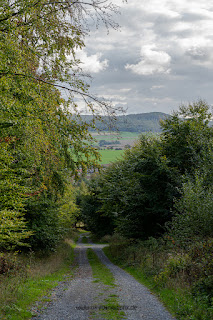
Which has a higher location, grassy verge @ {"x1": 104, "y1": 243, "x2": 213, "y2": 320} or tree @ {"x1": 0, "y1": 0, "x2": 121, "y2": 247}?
tree @ {"x1": 0, "y1": 0, "x2": 121, "y2": 247}

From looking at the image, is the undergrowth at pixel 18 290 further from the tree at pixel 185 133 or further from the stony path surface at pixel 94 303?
the tree at pixel 185 133

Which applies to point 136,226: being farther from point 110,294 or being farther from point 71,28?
point 71,28

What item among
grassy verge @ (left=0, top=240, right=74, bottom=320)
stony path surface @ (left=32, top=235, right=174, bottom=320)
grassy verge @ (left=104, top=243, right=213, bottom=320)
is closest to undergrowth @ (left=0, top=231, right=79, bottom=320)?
grassy verge @ (left=0, top=240, right=74, bottom=320)

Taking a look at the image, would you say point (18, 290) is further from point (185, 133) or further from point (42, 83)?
point (185, 133)

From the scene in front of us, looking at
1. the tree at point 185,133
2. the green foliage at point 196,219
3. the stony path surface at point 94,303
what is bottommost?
the stony path surface at point 94,303

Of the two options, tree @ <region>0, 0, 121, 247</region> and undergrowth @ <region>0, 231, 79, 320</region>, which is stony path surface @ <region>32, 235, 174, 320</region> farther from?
tree @ <region>0, 0, 121, 247</region>

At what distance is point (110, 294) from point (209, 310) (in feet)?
14.5

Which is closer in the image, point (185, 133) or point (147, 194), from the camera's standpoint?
point (147, 194)

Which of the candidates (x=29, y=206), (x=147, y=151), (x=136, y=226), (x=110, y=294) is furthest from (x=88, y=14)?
(x=136, y=226)

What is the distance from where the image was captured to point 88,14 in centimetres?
714

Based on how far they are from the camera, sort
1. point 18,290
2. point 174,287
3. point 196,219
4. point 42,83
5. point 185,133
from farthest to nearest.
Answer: point 185,133, point 196,219, point 174,287, point 18,290, point 42,83

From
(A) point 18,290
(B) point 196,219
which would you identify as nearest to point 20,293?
(A) point 18,290

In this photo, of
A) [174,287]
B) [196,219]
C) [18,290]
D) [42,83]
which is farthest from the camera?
[196,219]

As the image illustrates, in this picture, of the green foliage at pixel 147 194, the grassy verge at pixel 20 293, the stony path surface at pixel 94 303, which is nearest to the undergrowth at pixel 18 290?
the grassy verge at pixel 20 293
